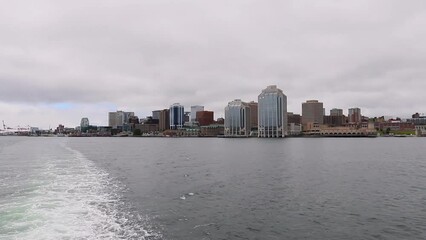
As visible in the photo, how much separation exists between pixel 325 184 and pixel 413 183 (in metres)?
10.1

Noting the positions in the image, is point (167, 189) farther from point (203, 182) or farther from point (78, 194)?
point (78, 194)

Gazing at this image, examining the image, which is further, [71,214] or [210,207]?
[210,207]

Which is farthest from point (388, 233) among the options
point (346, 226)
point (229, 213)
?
point (229, 213)

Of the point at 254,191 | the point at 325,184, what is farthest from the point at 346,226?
the point at 325,184

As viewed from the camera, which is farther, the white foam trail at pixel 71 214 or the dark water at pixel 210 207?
the dark water at pixel 210 207

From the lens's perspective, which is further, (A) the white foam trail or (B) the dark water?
(B) the dark water

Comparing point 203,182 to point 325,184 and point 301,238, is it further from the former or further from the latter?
point 301,238

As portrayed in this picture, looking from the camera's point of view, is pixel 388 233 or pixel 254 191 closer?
pixel 388 233

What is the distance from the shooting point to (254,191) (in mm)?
35562

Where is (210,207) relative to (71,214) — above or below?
below

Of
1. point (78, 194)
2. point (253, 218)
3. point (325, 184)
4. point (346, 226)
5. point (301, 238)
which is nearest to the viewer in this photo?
point (301, 238)

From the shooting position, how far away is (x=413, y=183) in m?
41.1

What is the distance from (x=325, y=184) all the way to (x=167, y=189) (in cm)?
1694

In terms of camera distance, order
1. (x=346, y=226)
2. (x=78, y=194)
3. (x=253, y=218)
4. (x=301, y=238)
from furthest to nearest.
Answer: (x=78, y=194), (x=253, y=218), (x=346, y=226), (x=301, y=238)
